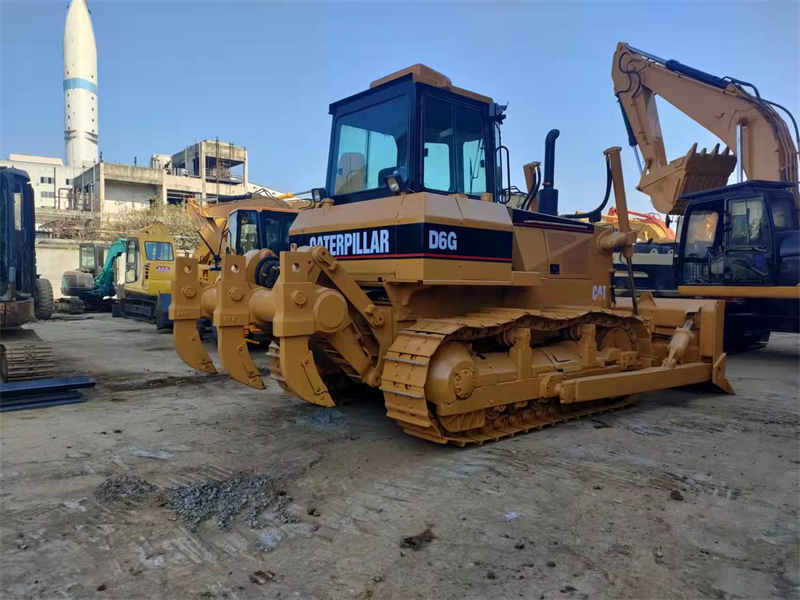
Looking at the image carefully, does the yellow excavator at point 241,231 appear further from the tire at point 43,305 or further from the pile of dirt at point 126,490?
the pile of dirt at point 126,490

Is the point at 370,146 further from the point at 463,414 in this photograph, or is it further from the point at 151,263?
the point at 151,263

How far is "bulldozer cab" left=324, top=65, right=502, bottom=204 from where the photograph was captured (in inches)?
199

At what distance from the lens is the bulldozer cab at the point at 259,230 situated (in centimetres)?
1109

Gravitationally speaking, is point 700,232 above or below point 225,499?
above

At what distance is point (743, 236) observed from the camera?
9781mm

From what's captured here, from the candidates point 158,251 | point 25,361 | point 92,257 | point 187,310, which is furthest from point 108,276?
point 187,310

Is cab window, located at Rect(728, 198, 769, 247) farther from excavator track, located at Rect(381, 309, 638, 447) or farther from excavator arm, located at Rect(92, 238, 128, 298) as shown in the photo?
excavator arm, located at Rect(92, 238, 128, 298)

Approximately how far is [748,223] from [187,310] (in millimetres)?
9189

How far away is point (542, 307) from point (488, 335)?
120 centimetres

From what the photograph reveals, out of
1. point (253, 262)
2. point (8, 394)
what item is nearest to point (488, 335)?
point (253, 262)

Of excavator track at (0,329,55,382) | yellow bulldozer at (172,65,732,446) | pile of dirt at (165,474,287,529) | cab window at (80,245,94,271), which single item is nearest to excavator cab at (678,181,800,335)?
yellow bulldozer at (172,65,732,446)

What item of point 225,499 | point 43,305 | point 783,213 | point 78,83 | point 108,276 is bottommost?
point 225,499

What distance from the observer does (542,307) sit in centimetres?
589

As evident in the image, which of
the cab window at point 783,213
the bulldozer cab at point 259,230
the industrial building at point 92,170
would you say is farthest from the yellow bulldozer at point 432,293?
the industrial building at point 92,170
